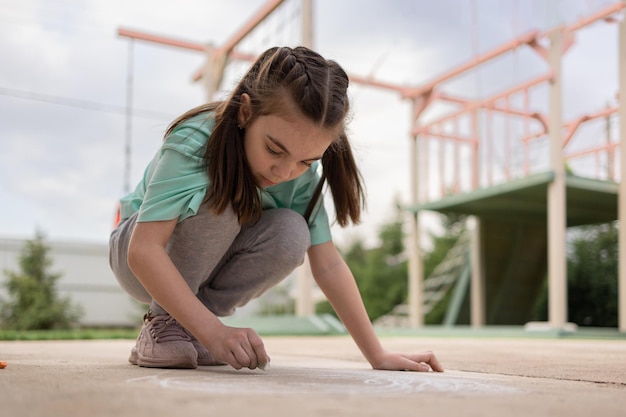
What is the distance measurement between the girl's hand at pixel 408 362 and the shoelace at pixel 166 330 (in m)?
0.36

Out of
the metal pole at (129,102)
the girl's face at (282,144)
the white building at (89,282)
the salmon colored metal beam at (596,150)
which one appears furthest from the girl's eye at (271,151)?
the white building at (89,282)

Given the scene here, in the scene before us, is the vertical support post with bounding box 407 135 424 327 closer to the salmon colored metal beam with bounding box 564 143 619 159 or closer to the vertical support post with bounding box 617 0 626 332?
the salmon colored metal beam with bounding box 564 143 619 159

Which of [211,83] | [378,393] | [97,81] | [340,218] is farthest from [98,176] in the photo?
[378,393]

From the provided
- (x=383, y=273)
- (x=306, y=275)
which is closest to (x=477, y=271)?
(x=306, y=275)

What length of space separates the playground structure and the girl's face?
332 centimetres

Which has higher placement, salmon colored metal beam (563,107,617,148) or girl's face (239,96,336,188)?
salmon colored metal beam (563,107,617,148)

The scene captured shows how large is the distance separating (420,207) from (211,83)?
1969 mm

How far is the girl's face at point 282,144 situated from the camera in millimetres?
1132

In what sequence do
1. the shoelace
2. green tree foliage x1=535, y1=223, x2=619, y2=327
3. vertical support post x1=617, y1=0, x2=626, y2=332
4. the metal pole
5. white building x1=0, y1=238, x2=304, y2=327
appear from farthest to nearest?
white building x1=0, y1=238, x2=304, y2=327 → green tree foliage x1=535, y1=223, x2=619, y2=327 → the metal pole → vertical support post x1=617, y1=0, x2=626, y2=332 → the shoelace

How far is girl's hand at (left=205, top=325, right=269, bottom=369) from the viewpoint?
103 centimetres

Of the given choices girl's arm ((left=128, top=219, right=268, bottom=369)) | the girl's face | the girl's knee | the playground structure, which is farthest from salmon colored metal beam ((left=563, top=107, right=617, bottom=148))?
girl's arm ((left=128, top=219, right=268, bottom=369))

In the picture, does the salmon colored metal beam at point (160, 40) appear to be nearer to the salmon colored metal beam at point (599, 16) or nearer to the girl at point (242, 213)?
the salmon colored metal beam at point (599, 16)

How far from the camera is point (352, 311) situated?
1336 mm

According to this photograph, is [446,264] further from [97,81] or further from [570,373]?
[570,373]
